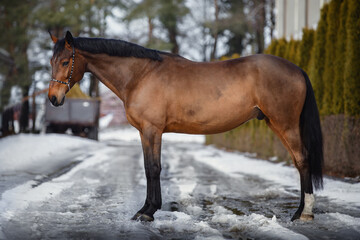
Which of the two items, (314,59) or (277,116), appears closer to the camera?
(277,116)

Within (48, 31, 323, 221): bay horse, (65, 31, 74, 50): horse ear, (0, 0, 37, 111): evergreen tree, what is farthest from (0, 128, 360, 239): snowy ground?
(0, 0, 37, 111): evergreen tree

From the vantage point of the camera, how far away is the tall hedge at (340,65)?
7758 mm

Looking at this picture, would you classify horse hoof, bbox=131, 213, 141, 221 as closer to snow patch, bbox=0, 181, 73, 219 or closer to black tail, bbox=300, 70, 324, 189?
snow patch, bbox=0, 181, 73, 219

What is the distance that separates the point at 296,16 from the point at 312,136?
1255cm

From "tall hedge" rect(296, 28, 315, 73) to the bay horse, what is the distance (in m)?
5.61

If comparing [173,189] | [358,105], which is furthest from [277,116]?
[358,105]

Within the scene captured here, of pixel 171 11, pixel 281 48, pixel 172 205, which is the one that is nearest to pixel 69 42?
pixel 172 205

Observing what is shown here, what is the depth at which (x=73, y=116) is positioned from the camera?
67.1 feet

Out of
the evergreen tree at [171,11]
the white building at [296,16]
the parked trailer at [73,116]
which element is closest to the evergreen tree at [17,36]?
the parked trailer at [73,116]

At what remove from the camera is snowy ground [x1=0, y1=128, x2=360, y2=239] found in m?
3.44

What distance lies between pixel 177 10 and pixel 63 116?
16.7m

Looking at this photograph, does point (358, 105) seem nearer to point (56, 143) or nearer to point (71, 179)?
point (71, 179)

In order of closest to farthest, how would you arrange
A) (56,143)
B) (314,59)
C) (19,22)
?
(314,59) < (56,143) < (19,22)

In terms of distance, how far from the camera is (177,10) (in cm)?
3253
